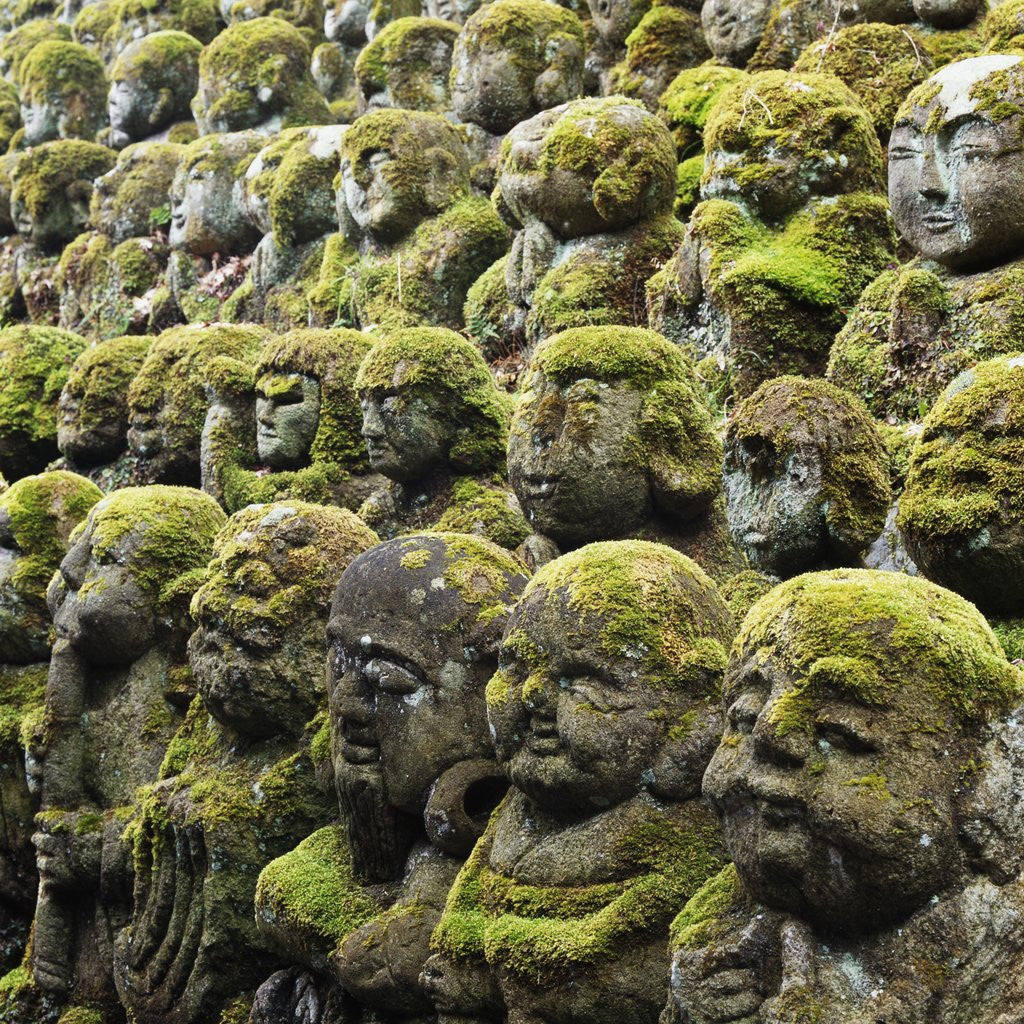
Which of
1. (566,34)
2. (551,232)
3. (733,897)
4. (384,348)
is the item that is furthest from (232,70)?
(733,897)

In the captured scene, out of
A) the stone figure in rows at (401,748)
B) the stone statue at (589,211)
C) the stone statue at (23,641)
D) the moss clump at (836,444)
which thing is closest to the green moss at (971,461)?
the moss clump at (836,444)

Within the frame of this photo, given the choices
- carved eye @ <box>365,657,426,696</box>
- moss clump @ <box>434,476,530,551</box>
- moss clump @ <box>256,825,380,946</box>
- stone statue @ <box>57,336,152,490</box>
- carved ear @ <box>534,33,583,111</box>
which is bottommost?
stone statue @ <box>57,336,152,490</box>

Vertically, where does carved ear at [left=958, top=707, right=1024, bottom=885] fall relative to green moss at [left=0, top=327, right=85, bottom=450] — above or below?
above

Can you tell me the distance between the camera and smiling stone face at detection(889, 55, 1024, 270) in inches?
314

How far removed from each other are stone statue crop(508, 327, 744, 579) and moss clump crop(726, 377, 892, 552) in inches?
27.3

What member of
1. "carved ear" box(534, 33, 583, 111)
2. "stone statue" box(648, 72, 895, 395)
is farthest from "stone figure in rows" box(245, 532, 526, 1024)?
"carved ear" box(534, 33, 583, 111)

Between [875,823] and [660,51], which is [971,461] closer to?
[875,823]

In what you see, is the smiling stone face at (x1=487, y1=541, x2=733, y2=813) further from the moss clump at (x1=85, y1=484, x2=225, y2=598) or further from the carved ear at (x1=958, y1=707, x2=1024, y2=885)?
the moss clump at (x1=85, y1=484, x2=225, y2=598)

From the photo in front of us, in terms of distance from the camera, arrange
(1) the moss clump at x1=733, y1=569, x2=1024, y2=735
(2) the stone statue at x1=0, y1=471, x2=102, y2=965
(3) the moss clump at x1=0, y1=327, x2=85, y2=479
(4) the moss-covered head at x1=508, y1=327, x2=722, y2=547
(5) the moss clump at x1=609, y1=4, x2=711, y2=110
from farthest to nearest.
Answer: (3) the moss clump at x1=0, y1=327, x2=85, y2=479 < (5) the moss clump at x1=609, y1=4, x2=711, y2=110 < (2) the stone statue at x1=0, y1=471, x2=102, y2=965 < (4) the moss-covered head at x1=508, y1=327, x2=722, y2=547 < (1) the moss clump at x1=733, y1=569, x2=1024, y2=735

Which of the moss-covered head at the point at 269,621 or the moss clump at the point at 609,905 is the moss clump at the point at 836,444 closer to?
the moss clump at the point at 609,905

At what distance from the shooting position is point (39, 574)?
10977mm

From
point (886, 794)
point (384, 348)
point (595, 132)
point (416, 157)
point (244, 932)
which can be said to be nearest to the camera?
point (886, 794)

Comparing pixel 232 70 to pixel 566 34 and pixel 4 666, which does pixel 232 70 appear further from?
pixel 4 666

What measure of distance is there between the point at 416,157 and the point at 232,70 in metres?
6.57
